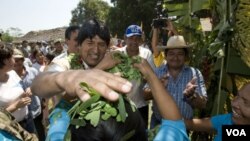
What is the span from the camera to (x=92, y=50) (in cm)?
251

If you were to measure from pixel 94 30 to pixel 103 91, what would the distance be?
145 centimetres

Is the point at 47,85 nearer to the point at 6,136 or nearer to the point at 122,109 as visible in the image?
the point at 122,109

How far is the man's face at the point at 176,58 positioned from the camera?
4027mm

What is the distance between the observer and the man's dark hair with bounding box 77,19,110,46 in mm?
2410

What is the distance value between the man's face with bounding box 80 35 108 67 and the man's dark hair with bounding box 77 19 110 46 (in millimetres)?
29

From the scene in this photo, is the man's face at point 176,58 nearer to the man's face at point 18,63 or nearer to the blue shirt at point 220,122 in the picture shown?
the blue shirt at point 220,122

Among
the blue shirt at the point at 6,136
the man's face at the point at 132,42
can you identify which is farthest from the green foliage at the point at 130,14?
the blue shirt at the point at 6,136

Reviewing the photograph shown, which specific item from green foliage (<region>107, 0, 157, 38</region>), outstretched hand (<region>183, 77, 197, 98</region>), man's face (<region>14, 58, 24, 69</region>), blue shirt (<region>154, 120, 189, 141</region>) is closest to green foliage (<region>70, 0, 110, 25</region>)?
green foliage (<region>107, 0, 157, 38</region>)

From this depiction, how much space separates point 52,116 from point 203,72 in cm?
239

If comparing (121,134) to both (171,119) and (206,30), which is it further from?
(206,30)

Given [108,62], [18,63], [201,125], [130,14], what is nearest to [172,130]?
[108,62]

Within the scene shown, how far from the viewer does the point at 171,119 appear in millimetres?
1449

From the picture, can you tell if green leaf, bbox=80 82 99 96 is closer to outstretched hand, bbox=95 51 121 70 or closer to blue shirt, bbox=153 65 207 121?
outstretched hand, bbox=95 51 121 70

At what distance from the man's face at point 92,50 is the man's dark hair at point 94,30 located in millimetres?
29
